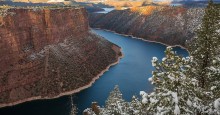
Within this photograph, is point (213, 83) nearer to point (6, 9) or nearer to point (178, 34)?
point (6, 9)

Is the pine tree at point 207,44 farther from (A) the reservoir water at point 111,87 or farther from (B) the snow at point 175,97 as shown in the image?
(A) the reservoir water at point 111,87

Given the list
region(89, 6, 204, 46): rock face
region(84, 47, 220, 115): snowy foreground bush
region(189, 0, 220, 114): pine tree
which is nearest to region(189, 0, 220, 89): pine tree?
region(189, 0, 220, 114): pine tree

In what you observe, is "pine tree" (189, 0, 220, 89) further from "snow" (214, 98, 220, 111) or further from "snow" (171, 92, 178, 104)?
"snow" (171, 92, 178, 104)

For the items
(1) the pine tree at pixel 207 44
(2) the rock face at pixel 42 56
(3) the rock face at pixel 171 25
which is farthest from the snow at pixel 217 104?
(3) the rock face at pixel 171 25

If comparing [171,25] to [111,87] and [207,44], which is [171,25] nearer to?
[111,87]

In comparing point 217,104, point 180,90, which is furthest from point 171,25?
point 217,104

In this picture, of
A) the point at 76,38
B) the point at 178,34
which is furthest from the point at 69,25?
the point at 178,34
